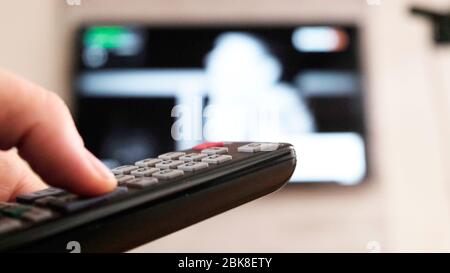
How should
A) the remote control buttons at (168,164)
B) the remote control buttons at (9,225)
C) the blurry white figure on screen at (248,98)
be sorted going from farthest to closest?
the blurry white figure on screen at (248,98)
the remote control buttons at (168,164)
the remote control buttons at (9,225)

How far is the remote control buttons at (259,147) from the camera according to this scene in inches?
15.2

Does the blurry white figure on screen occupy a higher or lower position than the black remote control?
higher

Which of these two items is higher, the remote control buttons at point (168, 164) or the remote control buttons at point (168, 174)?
the remote control buttons at point (168, 164)

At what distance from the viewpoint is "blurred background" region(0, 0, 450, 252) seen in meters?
0.99

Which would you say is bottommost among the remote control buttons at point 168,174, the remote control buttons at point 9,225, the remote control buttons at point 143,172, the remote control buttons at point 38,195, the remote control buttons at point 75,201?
the remote control buttons at point 9,225

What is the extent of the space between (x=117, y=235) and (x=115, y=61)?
78 centimetres

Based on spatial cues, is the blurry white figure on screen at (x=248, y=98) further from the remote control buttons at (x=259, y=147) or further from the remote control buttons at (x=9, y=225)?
the remote control buttons at (x=9, y=225)

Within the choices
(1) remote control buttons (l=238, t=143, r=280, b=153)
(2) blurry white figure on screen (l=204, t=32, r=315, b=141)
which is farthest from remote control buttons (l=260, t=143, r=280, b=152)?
(2) blurry white figure on screen (l=204, t=32, r=315, b=141)

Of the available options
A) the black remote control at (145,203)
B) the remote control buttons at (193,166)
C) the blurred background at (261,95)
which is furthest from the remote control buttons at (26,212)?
the blurred background at (261,95)

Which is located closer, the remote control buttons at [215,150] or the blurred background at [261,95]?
the remote control buttons at [215,150]

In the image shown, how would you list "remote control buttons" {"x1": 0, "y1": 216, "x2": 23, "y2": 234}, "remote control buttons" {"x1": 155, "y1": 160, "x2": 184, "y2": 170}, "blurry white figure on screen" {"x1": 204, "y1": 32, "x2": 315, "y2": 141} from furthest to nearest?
"blurry white figure on screen" {"x1": 204, "y1": 32, "x2": 315, "y2": 141}
"remote control buttons" {"x1": 155, "y1": 160, "x2": 184, "y2": 170}
"remote control buttons" {"x1": 0, "y1": 216, "x2": 23, "y2": 234}

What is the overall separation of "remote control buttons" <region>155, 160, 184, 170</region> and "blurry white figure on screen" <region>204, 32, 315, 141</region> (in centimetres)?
57

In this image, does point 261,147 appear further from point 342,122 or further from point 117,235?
point 342,122

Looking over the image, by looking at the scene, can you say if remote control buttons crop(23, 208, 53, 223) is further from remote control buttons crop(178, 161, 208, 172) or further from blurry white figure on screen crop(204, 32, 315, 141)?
blurry white figure on screen crop(204, 32, 315, 141)
